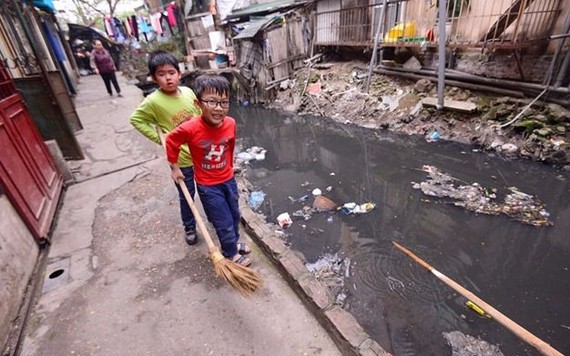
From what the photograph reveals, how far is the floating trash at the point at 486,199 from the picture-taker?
414 cm

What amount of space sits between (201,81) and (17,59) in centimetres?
751

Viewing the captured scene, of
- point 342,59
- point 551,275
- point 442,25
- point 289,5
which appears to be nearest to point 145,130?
point 551,275

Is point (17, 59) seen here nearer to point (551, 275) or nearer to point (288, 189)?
point (288, 189)

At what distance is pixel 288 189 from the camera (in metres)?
5.55

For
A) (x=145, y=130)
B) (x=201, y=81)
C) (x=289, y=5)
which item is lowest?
(x=145, y=130)

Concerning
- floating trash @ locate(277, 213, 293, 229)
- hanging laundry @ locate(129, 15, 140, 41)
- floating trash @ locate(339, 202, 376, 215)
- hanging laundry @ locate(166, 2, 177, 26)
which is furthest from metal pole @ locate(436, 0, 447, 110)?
hanging laundry @ locate(129, 15, 140, 41)

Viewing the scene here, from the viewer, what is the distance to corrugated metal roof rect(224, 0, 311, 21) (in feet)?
42.1

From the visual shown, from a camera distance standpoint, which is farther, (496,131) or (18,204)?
(496,131)

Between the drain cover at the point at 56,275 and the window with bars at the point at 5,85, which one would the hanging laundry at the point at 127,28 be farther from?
the drain cover at the point at 56,275

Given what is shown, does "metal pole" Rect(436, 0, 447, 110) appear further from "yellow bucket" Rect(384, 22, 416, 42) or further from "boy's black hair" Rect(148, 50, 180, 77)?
"boy's black hair" Rect(148, 50, 180, 77)

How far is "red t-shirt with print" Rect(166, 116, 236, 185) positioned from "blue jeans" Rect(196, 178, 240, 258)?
71mm

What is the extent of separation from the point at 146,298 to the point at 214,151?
4.93 ft

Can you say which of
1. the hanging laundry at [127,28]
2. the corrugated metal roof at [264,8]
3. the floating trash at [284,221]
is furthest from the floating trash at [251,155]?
the hanging laundry at [127,28]

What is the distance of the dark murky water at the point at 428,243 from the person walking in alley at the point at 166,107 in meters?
2.24
